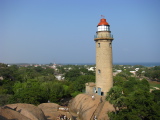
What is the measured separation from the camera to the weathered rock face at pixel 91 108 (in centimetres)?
1785

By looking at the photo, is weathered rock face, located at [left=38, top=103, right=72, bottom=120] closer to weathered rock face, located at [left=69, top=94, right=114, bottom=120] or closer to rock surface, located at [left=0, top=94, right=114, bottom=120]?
rock surface, located at [left=0, top=94, right=114, bottom=120]

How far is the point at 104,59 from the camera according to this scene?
2278 centimetres

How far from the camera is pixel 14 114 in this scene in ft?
38.2

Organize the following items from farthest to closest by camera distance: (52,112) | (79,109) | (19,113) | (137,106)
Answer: (79,109), (52,112), (137,106), (19,113)

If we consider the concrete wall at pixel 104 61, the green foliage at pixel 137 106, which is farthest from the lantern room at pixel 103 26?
the green foliage at pixel 137 106

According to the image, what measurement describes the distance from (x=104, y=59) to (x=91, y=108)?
7173 millimetres

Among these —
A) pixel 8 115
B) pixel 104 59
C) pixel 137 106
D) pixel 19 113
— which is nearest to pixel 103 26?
pixel 104 59

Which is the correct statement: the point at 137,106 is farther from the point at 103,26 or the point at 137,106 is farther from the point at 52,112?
the point at 103,26

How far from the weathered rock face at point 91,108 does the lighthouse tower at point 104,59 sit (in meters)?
2.65

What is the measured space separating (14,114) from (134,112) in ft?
30.2

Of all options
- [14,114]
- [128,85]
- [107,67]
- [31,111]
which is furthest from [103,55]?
[128,85]

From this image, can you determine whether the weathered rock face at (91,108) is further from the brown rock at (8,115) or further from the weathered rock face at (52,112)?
the brown rock at (8,115)

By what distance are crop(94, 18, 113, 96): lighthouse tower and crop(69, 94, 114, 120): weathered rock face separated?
2.65 metres

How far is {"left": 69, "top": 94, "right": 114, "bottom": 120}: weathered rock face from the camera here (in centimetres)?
1785
